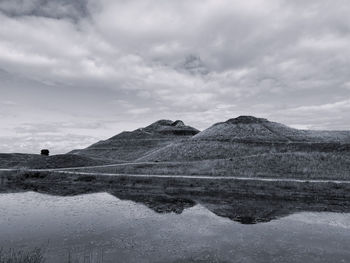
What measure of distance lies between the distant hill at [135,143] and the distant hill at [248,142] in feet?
63.8

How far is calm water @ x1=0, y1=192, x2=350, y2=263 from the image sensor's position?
16484 mm

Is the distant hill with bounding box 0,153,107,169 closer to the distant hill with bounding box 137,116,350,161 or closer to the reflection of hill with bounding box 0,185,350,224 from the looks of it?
the distant hill with bounding box 137,116,350,161

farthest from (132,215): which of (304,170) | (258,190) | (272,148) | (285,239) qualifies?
(272,148)

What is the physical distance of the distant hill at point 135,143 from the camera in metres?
106

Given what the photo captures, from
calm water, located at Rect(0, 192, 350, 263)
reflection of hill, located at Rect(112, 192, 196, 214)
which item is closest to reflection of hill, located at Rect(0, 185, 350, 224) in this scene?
reflection of hill, located at Rect(112, 192, 196, 214)

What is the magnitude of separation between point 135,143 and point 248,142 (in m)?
55.3

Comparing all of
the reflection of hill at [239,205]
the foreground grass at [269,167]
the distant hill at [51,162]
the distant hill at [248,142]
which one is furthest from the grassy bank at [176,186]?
the distant hill at [248,142]

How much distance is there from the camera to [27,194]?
38188 millimetres

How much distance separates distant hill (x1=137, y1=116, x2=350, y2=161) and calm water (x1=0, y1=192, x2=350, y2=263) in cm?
4572

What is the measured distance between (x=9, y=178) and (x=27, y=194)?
15.7 meters

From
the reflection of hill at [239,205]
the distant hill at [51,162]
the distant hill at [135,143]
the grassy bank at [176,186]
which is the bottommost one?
the reflection of hill at [239,205]

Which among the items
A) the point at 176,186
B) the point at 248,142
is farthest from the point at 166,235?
the point at 248,142

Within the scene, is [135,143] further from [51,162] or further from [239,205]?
[239,205]

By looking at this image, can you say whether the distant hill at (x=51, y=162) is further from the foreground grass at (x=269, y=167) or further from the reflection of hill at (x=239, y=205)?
the reflection of hill at (x=239, y=205)
